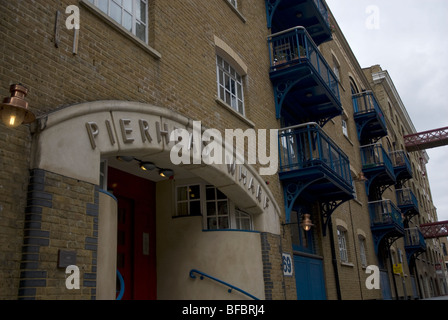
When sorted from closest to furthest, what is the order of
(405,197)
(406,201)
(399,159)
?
1. (399,159)
2. (406,201)
3. (405,197)

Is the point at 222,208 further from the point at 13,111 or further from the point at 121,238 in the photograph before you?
the point at 13,111

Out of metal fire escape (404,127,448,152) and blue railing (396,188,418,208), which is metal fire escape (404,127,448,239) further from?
blue railing (396,188,418,208)

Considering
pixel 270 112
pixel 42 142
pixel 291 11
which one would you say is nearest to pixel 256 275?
pixel 270 112

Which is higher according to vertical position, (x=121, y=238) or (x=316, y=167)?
(x=316, y=167)

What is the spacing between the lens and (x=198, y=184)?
9688 millimetres

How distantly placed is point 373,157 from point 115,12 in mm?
16988

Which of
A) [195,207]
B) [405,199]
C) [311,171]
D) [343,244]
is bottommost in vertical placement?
[343,244]

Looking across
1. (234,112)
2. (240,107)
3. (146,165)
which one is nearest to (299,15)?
(240,107)

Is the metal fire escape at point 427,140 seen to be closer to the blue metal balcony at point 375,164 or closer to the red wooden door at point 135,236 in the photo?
the blue metal balcony at point 375,164

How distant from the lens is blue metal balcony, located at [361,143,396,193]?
20.6 meters

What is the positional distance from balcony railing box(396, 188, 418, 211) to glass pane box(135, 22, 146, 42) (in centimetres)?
2377

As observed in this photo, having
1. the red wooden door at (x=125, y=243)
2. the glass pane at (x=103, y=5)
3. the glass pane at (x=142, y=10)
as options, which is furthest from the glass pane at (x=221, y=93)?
the glass pane at (x=103, y=5)

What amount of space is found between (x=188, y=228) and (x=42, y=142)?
475 centimetres

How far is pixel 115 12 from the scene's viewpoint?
7273 millimetres
